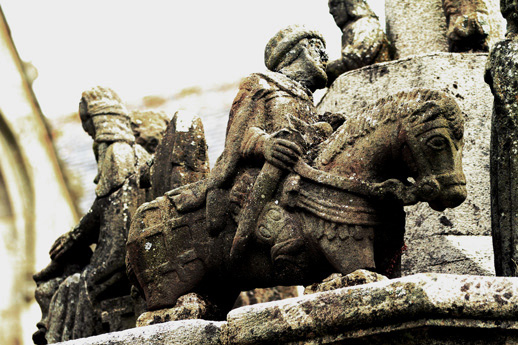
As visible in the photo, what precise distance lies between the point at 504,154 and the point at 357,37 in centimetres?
235

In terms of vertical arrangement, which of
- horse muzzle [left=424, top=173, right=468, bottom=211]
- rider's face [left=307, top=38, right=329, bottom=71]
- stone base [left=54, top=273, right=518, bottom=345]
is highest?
rider's face [left=307, top=38, right=329, bottom=71]

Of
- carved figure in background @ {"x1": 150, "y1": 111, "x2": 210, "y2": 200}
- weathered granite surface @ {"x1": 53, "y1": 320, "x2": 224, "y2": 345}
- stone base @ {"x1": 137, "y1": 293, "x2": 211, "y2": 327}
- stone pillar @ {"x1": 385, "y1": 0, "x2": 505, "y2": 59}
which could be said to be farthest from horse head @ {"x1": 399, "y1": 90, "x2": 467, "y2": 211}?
stone pillar @ {"x1": 385, "y1": 0, "x2": 505, "y2": 59}

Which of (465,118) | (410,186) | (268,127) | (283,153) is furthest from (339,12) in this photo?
(410,186)

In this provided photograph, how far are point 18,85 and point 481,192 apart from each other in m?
7.51

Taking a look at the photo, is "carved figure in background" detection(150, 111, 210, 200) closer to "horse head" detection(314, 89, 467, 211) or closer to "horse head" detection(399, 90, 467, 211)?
"horse head" detection(314, 89, 467, 211)

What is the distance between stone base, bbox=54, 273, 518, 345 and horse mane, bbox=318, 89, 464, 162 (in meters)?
0.90

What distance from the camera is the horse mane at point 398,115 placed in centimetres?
603

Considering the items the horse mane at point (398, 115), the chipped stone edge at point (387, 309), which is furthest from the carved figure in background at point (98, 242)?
the chipped stone edge at point (387, 309)

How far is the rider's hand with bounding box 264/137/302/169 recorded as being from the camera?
640cm

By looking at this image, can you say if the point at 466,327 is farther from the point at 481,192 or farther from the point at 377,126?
the point at 481,192

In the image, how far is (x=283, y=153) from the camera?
21.0 feet

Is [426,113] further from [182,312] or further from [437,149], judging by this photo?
[182,312]

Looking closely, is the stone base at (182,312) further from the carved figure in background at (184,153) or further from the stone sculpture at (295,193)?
the carved figure in background at (184,153)

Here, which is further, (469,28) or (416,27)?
(416,27)
